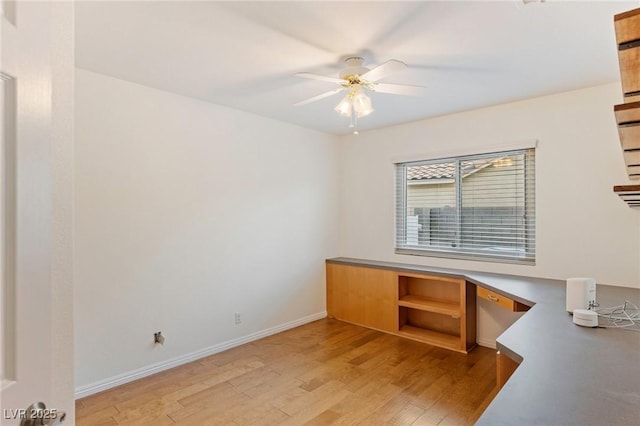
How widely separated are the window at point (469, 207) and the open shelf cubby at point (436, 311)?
1.28 feet

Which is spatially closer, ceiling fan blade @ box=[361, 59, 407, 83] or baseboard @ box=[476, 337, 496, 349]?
ceiling fan blade @ box=[361, 59, 407, 83]

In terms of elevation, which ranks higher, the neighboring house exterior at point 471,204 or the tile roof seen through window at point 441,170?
the tile roof seen through window at point 441,170

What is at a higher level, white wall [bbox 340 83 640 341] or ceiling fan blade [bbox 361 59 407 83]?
ceiling fan blade [bbox 361 59 407 83]

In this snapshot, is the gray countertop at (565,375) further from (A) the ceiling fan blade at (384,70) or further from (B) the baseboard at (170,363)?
(B) the baseboard at (170,363)

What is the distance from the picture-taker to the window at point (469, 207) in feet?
11.1

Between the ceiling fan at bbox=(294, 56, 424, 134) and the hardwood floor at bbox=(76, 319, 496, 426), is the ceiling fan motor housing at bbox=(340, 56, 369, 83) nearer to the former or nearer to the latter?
the ceiling fan at bbox=(294, 56, 424, 134)

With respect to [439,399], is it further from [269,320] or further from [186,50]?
[186,50]

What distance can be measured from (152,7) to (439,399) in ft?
10.5

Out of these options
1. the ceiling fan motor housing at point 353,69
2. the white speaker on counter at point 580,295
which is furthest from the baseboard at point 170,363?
the white speaker on counter at point 580,295

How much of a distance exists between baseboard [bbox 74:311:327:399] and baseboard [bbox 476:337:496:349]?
205 centimetres

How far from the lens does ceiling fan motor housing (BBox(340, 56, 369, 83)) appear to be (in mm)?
2328

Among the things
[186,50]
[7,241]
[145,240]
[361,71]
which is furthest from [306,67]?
[7,241]

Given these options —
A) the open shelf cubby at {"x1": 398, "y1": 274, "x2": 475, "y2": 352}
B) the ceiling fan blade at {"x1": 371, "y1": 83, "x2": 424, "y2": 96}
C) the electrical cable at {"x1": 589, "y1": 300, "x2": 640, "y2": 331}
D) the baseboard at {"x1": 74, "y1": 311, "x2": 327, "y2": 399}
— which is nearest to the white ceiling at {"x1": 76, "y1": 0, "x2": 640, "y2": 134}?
the ceiling fan blade at {"x1": 371, "y1": 83, "x2": 424, "y2": 96}

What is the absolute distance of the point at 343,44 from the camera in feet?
7.17
